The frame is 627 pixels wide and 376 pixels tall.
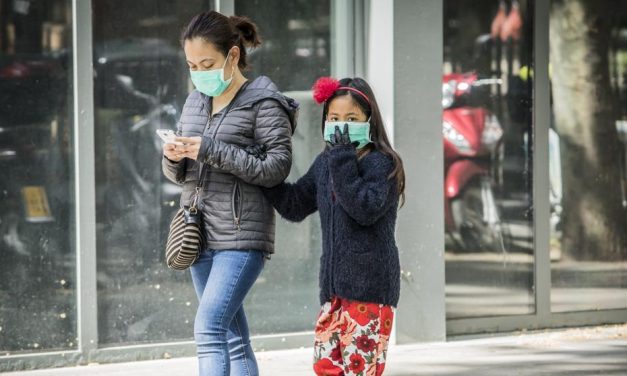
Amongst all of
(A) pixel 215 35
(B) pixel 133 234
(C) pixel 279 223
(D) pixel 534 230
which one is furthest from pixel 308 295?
(A) pixel 215 35

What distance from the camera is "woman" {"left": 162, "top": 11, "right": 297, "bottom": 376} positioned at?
14.9ft

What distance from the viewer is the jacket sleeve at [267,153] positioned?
14.7ft

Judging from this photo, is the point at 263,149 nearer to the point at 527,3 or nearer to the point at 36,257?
the point at 36,257

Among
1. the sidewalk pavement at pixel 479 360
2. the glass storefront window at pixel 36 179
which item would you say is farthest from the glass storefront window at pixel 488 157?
the glass storefront window at pixel 36 179

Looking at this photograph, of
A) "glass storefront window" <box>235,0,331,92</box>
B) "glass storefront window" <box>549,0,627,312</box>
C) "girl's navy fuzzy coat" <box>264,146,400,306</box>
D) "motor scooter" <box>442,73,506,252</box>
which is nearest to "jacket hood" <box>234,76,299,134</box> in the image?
"girl's navy fuzzy coat" <box>264,146,400,306</box>

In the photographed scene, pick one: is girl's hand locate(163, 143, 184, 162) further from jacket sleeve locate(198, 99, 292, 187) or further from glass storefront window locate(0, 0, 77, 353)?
glass storefront window locate(0, 0, 77, 353)

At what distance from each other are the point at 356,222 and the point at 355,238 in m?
0.06

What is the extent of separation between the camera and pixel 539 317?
27.1ft

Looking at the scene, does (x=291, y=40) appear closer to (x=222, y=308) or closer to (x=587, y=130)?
(x=587, y=130)

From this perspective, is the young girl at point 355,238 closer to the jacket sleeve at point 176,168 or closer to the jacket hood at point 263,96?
the jacket hood at point 263,96

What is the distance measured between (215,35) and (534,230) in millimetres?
4249

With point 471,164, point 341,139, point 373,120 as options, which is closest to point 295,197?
point 341,139

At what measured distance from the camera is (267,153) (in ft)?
15.2

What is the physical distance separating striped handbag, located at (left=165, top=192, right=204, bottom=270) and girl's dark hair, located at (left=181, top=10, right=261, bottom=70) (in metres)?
0.67
